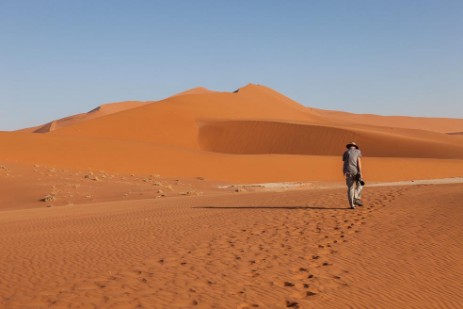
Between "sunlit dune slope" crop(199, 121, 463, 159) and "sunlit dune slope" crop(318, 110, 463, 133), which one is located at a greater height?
"sunlit dune slope" crop(318, 110, 463, 133)

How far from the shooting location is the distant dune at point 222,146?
3541cm

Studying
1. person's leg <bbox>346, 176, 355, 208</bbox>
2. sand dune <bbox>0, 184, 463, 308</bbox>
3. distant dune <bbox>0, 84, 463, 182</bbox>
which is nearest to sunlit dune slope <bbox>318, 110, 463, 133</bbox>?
distant dune <bbox>0, 84, 463, 182</bbox>

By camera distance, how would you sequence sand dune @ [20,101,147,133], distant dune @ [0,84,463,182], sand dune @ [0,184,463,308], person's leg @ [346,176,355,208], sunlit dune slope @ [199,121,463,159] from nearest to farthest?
sand dune @ [0,184,463,308] → person's leg @ [346,176,355,208] → distant dune @ [0,84,463,182] → sunlit dune slope @ [199,121,463,159] → sand dune @ [20,101,147,133]

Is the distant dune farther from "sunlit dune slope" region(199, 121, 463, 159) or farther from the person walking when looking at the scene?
the person walking

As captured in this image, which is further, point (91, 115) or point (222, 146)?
point (91, 115)

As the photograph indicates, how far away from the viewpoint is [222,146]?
54.1m

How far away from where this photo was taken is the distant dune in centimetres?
3541

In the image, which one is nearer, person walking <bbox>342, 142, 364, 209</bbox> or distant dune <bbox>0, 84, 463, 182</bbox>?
person walking <bbox>342, 142, 364, 209</bbox>

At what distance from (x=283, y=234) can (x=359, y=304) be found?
13.6ft

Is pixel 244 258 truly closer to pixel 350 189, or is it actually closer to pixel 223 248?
pixel 223 248

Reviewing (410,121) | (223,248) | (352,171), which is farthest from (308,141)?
(410,121)

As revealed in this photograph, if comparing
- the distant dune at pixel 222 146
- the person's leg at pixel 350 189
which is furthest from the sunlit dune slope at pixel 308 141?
the person's leg at pixel 350 189

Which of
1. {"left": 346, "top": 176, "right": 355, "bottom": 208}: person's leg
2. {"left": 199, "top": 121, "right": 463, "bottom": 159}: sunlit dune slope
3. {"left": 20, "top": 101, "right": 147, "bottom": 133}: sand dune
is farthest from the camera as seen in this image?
{"left": 20, "top": 101, "right": 147, "bottom": 133}: sand dune

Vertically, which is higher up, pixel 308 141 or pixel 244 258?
pixel 308 141
